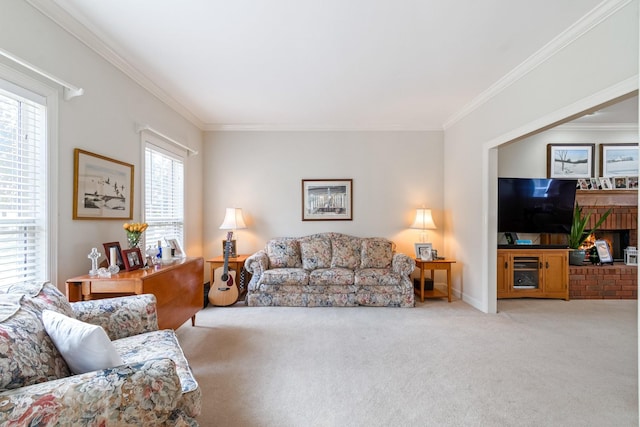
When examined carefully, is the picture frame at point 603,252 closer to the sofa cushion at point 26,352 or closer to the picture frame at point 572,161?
the picture frame at point 572,161

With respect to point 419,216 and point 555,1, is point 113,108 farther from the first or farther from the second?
point 419,216

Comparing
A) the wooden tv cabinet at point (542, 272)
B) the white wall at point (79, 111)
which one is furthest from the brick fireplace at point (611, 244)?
the white wall at point (79, 111)

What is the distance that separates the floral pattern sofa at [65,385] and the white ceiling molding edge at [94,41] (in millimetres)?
1822

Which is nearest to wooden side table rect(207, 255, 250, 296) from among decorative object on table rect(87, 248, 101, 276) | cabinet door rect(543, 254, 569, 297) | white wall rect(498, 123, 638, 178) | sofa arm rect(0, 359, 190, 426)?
decorative object on table rect(87, 248, 101, 276)

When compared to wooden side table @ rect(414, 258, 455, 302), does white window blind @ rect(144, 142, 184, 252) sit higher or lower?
higher

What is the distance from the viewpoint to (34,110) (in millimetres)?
2021

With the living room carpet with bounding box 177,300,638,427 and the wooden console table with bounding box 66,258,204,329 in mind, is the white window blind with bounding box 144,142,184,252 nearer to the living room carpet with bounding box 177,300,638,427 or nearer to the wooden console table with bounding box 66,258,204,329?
the wooden console table with bounding box 66,258,204,329

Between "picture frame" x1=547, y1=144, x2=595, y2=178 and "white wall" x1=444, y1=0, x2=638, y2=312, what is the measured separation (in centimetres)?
150

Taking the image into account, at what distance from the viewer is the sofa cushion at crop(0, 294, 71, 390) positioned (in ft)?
3.46

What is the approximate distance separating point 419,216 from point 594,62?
266 cm

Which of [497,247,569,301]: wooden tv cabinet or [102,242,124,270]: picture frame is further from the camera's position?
[497,247,569,301]: wooden tv cabinet

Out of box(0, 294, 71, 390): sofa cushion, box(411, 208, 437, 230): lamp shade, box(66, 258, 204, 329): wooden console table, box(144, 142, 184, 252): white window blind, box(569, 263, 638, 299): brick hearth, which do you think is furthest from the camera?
box(411, 208, 437, 230): lamp shade

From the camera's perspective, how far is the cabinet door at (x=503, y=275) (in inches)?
166

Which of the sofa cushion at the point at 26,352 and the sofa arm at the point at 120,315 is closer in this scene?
the sofa cushion at the point at 26,352
